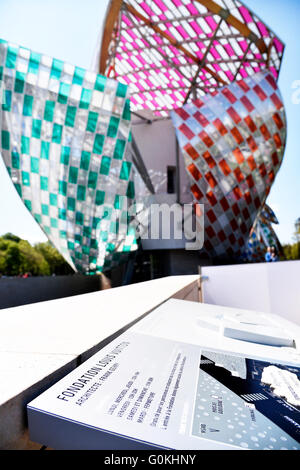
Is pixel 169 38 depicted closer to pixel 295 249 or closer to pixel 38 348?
pixel 38 348

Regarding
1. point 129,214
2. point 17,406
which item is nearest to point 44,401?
point 17,406

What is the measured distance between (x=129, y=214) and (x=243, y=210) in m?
7.08

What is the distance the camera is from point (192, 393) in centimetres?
81

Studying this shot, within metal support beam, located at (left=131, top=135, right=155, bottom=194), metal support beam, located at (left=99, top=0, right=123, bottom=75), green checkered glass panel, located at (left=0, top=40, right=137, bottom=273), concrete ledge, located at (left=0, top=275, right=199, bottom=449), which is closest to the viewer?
concrete ledge, located at (left=0, top=275, right=199, bottom=449)

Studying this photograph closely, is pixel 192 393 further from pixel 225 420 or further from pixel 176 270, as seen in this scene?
pixel 176 270

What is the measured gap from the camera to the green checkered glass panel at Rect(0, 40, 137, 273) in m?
12.4

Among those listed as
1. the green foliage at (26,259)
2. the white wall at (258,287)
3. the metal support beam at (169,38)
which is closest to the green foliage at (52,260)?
the green foliage at (26,259)

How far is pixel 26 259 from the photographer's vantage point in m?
37.5

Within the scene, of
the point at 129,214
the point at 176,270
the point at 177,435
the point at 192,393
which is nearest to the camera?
the point at 177,435

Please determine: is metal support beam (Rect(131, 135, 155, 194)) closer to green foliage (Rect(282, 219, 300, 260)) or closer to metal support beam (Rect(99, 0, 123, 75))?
metal support beam (Rect(99, 0, 123, 75))

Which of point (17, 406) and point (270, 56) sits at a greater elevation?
point (270, 56)

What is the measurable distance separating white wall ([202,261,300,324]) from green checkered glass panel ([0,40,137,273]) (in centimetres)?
930

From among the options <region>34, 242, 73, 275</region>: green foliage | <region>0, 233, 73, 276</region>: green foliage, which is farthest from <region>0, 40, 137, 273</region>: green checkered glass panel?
<region>34, 242, 73, 275</region>: green foliage

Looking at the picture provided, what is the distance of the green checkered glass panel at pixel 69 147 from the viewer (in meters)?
12.4
